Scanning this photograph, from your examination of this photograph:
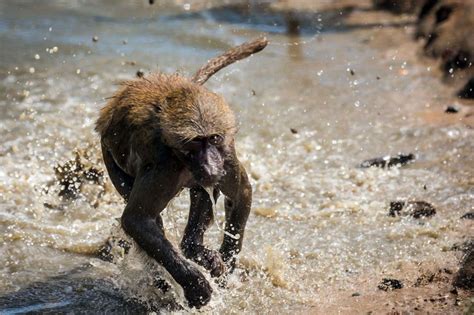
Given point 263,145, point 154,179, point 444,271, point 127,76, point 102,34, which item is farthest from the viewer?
point 102,34

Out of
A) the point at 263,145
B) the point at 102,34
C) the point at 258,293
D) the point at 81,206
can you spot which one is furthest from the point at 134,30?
the point at 258,293

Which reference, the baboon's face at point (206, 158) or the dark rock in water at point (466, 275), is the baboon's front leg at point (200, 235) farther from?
the dark rock in water at point (466, 275)

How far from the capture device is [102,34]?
14820mm

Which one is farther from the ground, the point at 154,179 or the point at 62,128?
the point at 154,179

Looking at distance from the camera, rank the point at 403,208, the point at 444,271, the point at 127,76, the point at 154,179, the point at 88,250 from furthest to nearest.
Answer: the point at 127,76 → the point at 403,208 → the point at 88,250 → the point at 444,271 → the point at 154,179

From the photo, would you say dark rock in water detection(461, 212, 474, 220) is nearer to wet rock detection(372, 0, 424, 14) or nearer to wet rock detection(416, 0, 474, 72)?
wet rock detection(416, 0, 474, 72)

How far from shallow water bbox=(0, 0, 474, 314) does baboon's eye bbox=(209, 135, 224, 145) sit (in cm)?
123

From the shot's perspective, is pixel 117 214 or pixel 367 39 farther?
pixel 367 39

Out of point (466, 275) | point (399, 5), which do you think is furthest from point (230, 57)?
point (399, 5)

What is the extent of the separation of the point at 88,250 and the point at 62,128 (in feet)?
10.0

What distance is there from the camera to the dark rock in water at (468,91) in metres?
12.0

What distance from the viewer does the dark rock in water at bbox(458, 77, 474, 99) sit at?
12.0 metres

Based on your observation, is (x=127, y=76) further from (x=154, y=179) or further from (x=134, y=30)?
(x=154, y=179)

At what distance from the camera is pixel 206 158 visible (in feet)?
19.6
